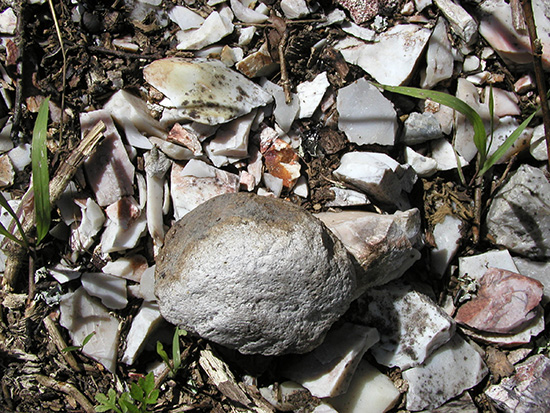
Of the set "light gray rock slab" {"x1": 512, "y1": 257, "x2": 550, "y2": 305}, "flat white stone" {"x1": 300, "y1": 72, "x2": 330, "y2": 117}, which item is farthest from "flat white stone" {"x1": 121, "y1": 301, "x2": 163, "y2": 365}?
"light gray rock slab" {"x1": 512, "y1": 257, "x2": 550, "y2": 305}

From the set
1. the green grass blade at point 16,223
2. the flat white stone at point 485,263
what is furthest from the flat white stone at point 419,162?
the green grass blade at point 16,223

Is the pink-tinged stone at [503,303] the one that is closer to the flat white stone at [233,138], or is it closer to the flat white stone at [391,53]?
the flat white stone at [391,53]

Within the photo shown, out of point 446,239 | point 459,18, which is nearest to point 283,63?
point 459,18

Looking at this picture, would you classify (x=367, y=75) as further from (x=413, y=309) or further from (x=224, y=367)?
(x=224, y=367)

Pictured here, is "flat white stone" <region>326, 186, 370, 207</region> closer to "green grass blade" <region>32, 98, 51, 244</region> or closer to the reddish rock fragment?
the reddish rock fragment

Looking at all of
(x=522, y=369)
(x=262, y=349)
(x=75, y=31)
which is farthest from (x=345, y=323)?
(x=75, y=31)
